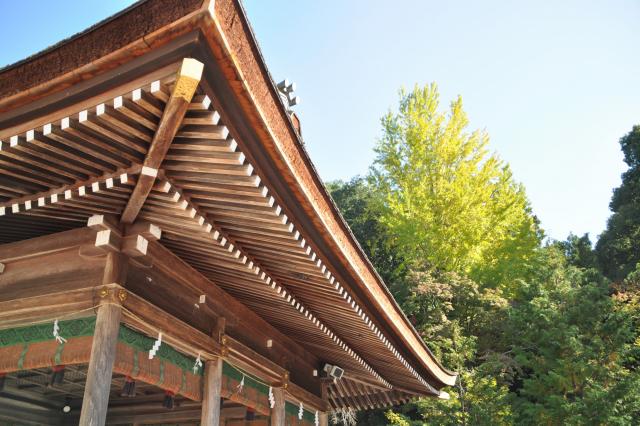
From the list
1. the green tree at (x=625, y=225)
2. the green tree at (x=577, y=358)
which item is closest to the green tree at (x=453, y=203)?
the green tree at (x=577, y=358)

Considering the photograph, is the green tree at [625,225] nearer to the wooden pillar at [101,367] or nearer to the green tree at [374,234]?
the green tree at [374,234]

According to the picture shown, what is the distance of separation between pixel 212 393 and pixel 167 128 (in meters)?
3.72

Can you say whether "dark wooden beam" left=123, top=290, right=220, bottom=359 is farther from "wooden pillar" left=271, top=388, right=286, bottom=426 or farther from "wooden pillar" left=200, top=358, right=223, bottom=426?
"wooden pillar" left=271, top=388, right=286, bottom=426

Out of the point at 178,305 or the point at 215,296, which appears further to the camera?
the point at 215,296

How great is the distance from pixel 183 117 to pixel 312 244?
211cm

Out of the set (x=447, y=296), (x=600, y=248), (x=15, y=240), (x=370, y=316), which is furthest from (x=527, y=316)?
(x=600, y=248)

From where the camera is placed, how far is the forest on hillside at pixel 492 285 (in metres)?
12.2

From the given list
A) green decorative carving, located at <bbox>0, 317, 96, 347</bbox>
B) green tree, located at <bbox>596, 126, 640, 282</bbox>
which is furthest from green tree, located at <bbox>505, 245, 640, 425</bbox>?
green tree, located at <bbox>596, 126, 640, 282</bbox>

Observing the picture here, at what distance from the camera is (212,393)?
5.73 m

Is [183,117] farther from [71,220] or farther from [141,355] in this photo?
[141,355]

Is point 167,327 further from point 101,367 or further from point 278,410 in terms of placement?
point 278,410

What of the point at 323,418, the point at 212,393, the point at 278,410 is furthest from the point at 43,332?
the point at 323,418

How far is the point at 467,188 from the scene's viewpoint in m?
19.6

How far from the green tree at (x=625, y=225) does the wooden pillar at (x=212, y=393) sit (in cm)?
2281
